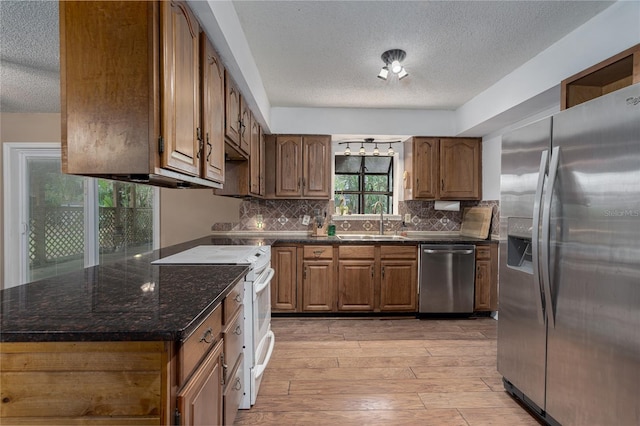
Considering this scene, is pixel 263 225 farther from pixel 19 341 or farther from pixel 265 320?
pixel 19 341

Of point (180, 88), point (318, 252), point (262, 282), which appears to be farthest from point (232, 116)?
point (318, 252)

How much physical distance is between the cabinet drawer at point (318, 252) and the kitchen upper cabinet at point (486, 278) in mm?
1669

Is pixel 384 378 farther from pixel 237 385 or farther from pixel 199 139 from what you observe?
pixel 199 139

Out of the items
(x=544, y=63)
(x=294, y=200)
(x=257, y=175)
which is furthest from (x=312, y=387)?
(x=544, y=63)

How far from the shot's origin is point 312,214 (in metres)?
4.09

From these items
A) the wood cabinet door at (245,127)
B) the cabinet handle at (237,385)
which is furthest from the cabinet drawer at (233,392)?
the wood cabinet door at (245,127)

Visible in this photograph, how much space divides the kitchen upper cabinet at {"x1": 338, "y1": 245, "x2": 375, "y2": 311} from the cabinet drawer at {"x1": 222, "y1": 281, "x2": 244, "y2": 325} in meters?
1.86

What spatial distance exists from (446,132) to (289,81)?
6.78 feet

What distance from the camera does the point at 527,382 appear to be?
6.19ft

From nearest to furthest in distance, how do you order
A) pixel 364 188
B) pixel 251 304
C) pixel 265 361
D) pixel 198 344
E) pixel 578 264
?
pixel 198 344, pixel 578 264, pixel 251 304, pixel 265 361, pixel 364 188

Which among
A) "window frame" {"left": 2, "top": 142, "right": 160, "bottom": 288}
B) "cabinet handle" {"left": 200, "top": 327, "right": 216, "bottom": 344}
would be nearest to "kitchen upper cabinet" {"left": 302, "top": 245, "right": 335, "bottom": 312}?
"cabinet handle" {"left": 200, "top": 327, "right": 216, "bottom": 344}

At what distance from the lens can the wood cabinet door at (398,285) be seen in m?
3.54

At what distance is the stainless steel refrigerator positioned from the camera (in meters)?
1.32

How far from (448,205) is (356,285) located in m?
1.60
